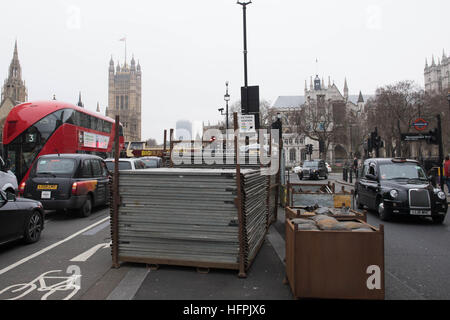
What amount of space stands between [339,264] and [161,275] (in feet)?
8.08

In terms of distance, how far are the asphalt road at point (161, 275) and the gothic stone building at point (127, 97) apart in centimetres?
11320

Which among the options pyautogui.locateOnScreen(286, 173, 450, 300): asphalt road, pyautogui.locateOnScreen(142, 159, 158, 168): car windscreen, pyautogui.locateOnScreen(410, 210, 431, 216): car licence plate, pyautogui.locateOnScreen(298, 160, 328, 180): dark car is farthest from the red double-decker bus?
pyautogui.locateOnScreen(298, 160, 328, 180): dark car

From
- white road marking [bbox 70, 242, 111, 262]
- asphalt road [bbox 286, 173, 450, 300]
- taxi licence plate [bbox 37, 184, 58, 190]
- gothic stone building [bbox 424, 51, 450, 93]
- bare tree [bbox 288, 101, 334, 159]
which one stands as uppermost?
gothic stone building [bbox 424, 51, 450, 93]

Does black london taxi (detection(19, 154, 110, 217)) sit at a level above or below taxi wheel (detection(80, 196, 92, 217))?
above

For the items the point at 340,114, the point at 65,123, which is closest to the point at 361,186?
the point at 65,123

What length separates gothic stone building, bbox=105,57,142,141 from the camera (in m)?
117

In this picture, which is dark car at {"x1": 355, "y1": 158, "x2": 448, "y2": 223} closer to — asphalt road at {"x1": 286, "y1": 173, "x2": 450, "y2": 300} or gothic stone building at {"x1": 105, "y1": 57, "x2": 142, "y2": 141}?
asphalt road at {"x1": 286, "y1": 173, "x2": 450, "y2": 300}

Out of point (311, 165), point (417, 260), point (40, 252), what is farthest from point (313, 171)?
point (40, 252)

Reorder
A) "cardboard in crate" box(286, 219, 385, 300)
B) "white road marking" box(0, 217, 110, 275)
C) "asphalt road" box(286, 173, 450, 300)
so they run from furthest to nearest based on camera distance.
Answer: "white road marking" box(0, 217, 110, 275) < "asphalt road" box(286, 173, 450, 300) < "cardboard in crate" box(286, 219, 385, 300)

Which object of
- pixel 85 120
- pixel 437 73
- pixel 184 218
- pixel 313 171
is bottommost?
pixel 313 171

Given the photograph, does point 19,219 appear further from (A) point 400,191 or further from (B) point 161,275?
(A) point 400,191

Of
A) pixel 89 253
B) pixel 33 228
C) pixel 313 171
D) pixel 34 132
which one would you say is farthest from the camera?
pixel 313 171

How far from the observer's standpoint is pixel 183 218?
4781mm
